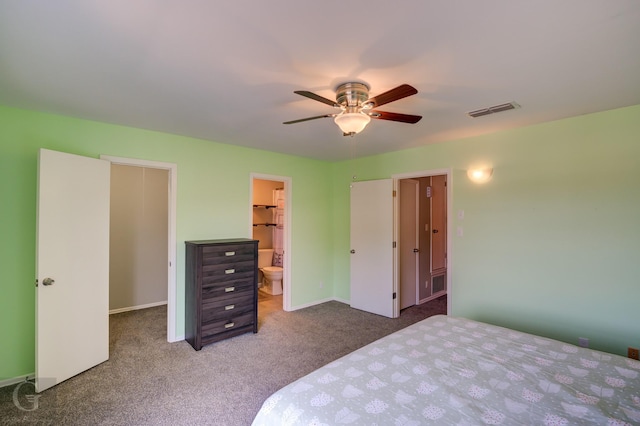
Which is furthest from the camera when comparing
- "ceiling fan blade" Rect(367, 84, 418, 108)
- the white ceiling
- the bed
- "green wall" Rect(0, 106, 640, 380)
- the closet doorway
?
the closet doorway

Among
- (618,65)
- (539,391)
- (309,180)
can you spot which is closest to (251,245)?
(309,180)

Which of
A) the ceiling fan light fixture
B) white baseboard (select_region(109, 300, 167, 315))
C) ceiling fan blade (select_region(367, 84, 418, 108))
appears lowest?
white baseboard (select_region(109, 300, 167, 315))

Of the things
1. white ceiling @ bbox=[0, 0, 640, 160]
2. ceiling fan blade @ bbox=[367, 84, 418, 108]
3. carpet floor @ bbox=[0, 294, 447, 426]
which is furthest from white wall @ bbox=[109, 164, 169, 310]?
ceiling fan blade @ bbox=[367, 84, 418, 108]

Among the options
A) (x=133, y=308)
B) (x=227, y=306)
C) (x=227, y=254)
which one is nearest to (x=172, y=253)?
(x=227, y=254)

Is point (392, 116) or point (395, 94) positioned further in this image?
point (392, 116)

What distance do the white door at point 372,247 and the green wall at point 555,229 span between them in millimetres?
907

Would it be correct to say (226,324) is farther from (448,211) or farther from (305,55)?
(448,211)

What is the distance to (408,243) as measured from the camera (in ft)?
15.1

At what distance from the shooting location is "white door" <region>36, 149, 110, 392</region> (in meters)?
2.38

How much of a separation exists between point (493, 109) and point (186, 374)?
12.1 feet

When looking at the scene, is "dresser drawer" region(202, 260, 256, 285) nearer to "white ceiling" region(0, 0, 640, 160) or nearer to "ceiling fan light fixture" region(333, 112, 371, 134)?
"white ceiling" region(0, 0, 640, 160)

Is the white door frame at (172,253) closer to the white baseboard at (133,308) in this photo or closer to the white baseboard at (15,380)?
the white baseboard at (15,380)

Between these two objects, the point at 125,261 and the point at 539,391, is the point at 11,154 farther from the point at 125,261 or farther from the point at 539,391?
the point at 539,391

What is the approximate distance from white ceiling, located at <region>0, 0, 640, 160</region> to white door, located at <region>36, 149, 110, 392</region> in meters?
0.60
